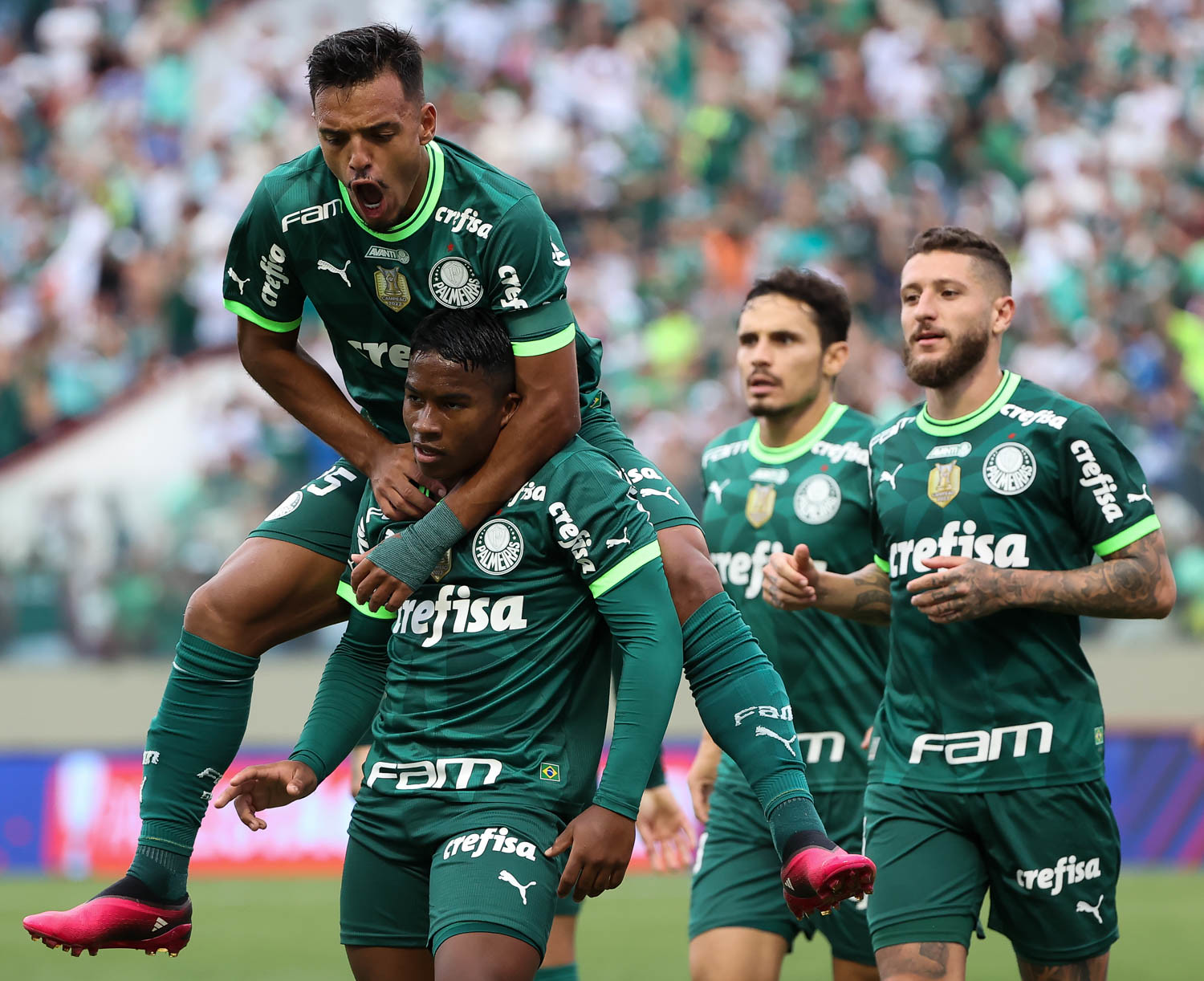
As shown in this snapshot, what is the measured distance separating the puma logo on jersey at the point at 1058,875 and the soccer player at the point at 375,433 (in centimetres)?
98

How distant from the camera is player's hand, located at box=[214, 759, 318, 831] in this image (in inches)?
147

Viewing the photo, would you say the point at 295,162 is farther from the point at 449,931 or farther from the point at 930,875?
the point at 930,875

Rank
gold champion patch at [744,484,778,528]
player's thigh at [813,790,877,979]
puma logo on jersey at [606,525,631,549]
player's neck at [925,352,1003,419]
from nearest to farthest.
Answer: puma logo on jersey at [606,525,631,549], player's neck at [925,352,1003,419], player's thigh at [813,790,877,979], gold champion patch at [744,484,778,528]

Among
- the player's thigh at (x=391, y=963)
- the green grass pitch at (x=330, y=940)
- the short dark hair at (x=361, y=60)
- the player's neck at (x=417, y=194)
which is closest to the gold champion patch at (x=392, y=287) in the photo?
the player's neck at (x=417, y=194)

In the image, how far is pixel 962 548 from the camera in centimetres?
462

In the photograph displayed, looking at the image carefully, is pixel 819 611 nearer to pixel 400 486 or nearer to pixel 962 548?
pixel 962 548

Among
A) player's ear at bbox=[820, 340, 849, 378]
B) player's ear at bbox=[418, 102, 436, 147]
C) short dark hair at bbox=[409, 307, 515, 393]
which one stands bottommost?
A: short dark hair at bbox=[409, 307, 515, 393]

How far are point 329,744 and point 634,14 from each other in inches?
511

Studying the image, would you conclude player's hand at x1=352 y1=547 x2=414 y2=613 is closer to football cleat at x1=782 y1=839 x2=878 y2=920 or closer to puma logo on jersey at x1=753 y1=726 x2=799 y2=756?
puma logo on jersey at x1=753 y1=726 x2=799 y2=756

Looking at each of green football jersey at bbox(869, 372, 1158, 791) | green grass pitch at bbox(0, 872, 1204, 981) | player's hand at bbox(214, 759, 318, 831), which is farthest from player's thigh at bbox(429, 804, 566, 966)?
green grass pitch at bbox(0, 872, 1204, 981)

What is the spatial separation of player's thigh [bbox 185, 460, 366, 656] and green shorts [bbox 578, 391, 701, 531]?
64 centimetres

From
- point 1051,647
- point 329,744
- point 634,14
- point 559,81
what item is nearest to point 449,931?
point 329,744

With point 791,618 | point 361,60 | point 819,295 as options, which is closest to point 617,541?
point 361,60

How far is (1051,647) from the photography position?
4574 millimetres
